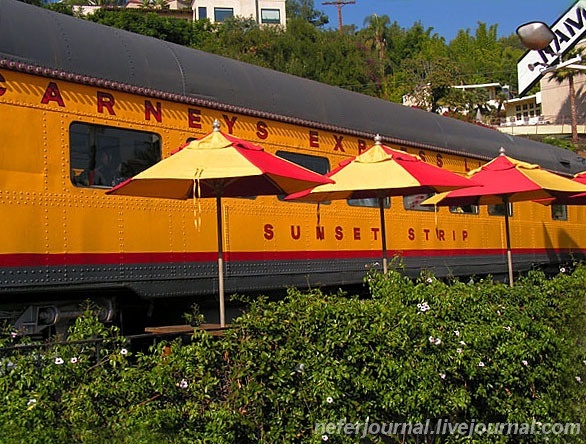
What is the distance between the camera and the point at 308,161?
29.6 ft

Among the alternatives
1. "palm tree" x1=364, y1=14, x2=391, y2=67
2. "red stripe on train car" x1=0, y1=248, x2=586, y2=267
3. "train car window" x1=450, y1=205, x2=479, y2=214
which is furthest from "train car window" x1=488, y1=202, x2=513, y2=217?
"palm tree" x1=364, y1=14, x2=391, y2=67

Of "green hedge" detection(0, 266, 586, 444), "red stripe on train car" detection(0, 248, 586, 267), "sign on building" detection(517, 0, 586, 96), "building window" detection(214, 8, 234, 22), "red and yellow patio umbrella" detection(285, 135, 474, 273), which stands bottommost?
"green hedge" detection(0, 266, 586, 444)

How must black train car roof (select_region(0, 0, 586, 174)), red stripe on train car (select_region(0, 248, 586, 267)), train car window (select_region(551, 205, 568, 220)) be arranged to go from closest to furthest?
red stripe on train car (select_region(0, 248, 586, 267))
black train car roof (select_region(0, 0, 586, 174))
train car window (select_region(551, 205, 568, 220))

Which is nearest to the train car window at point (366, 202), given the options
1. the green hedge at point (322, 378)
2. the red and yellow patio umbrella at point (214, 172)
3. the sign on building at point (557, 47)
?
the red and yellow patio umbrella at point (214, 172)

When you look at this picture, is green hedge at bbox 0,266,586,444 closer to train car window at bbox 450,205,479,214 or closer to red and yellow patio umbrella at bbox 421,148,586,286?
red and yellow patio umbrella at bbox 421,148,586,286

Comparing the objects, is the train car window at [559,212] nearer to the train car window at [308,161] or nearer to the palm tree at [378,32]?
the train car window at [308,161]

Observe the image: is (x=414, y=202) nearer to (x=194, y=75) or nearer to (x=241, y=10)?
(x=194, y=75)

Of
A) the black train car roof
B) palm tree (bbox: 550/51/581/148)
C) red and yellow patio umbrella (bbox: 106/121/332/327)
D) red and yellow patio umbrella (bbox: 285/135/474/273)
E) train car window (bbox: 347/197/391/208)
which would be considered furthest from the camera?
palm tree (bbox: 550/51/581/148)

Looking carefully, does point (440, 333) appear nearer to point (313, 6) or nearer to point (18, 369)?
point (18, 369)

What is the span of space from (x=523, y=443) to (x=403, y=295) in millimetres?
1383

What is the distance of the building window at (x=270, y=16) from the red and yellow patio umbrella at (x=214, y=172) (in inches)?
2646

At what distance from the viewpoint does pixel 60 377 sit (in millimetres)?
4137

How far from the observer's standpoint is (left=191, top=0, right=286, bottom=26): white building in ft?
228

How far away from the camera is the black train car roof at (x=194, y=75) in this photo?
6414mm
